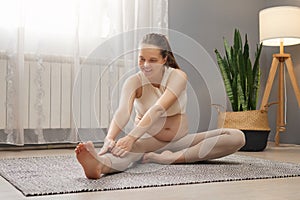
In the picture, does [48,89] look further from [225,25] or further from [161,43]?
[225,25]

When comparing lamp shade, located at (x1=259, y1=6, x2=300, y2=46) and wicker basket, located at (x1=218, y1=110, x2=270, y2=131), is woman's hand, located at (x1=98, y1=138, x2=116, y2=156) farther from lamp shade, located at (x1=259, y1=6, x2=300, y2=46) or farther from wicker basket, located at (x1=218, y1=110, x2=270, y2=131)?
lamp shade, located at (x1=259, y1=6, x2=300, y2=46)

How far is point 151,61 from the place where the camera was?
153 cm

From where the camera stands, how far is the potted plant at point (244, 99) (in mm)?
2623

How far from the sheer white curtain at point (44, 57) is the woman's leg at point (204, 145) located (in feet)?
3.50

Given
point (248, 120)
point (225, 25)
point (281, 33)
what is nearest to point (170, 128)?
point (248, 120)

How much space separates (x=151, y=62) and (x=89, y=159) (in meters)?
0.42

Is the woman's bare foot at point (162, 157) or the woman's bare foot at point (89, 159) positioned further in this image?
the woman's bare foot at point (162, 157)

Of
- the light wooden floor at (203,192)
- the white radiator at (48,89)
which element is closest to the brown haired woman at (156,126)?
the light wooden floor at (203,192)

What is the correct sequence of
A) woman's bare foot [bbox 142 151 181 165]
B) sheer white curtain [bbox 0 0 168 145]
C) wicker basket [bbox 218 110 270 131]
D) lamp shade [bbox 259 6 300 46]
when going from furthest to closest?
lamp shade [bbox 259 6 300 46] < wicker basket [bbox 218 110 270 131] < sheer white curtain [bbox 0 0 168 145] < woman's bare foot [bbox 142 151 181 165]

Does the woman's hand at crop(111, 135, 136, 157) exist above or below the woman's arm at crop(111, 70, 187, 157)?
below

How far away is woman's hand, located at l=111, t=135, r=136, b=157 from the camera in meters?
1.44

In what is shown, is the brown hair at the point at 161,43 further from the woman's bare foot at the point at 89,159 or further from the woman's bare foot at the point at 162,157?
the woman's bare foot at the point at 89,159

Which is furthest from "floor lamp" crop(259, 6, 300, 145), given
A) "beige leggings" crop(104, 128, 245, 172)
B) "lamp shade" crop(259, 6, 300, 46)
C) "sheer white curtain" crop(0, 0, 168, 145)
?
"beige leggings" crop(104, 128, 245, 172)

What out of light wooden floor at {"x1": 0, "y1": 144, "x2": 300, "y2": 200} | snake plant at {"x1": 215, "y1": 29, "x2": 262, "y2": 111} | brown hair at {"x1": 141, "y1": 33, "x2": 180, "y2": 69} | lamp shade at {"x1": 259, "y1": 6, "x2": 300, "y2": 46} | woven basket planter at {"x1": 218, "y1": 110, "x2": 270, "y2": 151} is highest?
lamp shade at {"x1": 259, "y1": 6, "x2": 300, "y2": 46}
